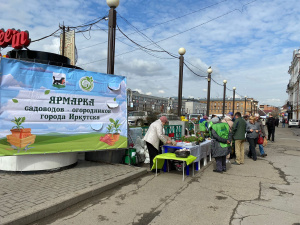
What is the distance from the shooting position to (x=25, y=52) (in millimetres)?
5754

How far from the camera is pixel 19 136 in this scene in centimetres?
494

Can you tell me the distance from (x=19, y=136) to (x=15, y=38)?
256cm

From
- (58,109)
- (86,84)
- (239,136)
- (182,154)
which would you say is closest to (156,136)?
(182,154)

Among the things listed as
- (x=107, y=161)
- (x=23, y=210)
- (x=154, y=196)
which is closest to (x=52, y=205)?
(x=23, y=210)

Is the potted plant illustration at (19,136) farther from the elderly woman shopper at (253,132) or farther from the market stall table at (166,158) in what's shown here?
the elderly woman shopper at (253,132)

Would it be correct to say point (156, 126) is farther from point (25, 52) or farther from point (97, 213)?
point (25, 52)

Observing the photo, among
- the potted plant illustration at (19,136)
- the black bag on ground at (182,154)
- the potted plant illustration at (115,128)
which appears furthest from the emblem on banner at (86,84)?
the black bag on ground at (182,154)

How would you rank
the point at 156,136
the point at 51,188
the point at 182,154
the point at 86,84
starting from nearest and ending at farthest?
the point at 51,188 → the point at 182,154 → the point at 86,84 → the point at 156,136

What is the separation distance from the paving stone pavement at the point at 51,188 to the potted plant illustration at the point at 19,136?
769 millimetres

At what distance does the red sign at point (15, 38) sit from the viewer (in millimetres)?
5578

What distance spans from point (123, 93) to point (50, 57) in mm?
2130

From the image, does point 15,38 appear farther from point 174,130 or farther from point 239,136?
point 239,136

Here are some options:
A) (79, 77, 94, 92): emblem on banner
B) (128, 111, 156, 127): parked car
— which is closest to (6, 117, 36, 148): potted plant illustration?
(79, 77, 94, 92): emblem on banner

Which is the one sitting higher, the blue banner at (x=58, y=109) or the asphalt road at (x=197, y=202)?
the blue banner at (x=58, y=109)
